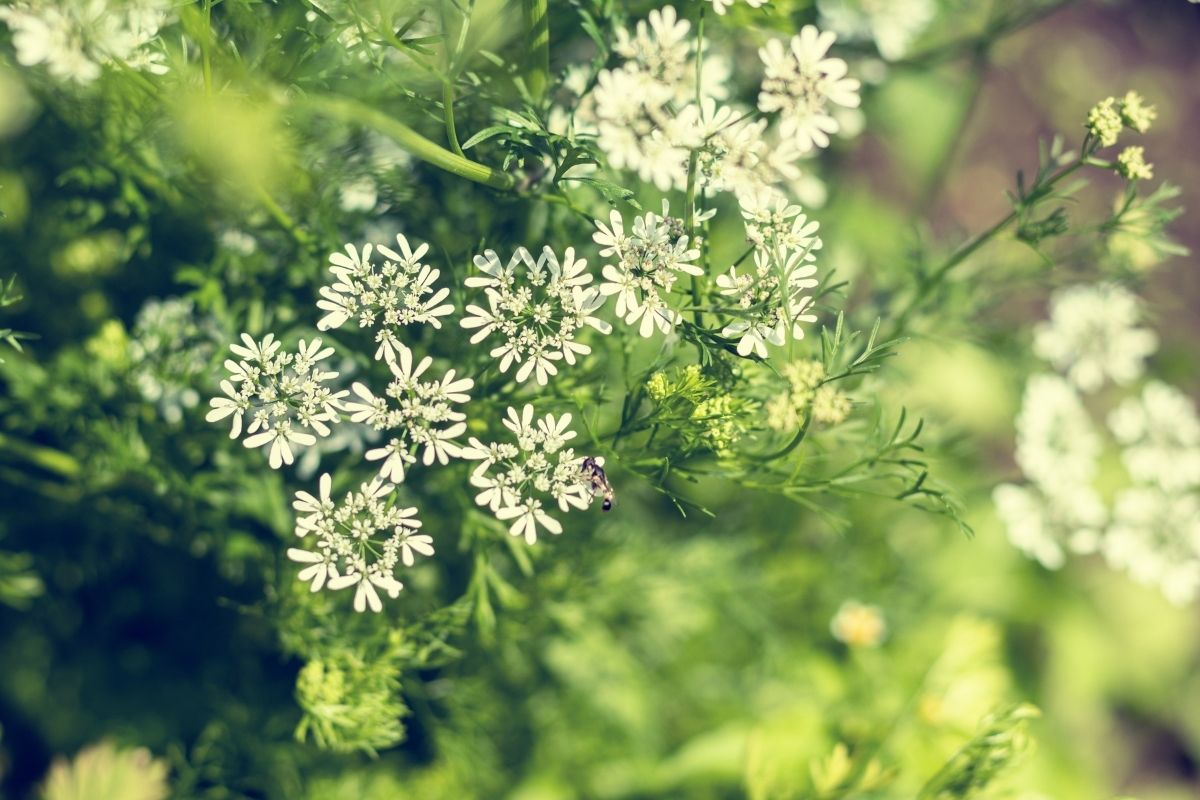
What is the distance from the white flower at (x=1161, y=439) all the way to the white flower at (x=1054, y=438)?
5.4 inches

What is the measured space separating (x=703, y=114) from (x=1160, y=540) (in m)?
1.99

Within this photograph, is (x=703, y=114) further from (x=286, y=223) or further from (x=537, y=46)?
(x=286, y=223)

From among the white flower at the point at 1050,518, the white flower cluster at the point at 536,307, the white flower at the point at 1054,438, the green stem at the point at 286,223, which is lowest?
the white flower at the point at 1050,518

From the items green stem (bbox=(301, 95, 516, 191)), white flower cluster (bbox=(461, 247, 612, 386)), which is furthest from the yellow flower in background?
green stem (bbox=(301, 95, 516, 191))

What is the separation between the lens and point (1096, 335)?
9.29ft

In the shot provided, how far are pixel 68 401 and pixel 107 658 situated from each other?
90cm

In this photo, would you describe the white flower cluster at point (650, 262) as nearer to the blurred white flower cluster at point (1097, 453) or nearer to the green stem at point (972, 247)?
the green stem at point (972, 247)

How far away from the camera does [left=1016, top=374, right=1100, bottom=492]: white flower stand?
262 cm

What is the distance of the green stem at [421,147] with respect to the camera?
153 centimetres

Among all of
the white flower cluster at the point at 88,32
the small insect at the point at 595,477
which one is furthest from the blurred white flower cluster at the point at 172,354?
the small insect at the point at 595,477

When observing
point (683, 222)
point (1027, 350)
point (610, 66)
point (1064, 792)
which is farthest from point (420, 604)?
point (1064, 792)

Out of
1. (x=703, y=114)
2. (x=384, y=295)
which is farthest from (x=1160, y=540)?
(x=384, y=295)

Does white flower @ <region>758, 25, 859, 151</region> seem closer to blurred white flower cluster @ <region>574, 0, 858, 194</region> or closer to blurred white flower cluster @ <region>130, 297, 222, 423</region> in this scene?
blurred white flower cluster @ <region>574, 0, 858, 194</region>

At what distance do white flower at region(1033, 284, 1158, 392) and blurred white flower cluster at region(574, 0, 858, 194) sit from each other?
4.96 feet
